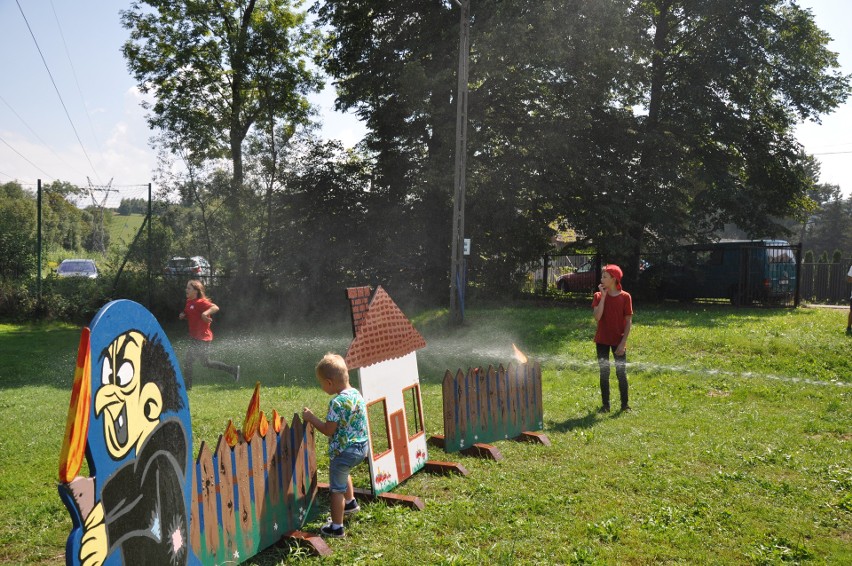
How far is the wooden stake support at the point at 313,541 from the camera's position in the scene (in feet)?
14.1

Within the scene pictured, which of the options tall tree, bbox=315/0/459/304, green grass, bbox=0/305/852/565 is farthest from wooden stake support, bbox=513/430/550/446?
tall tree, bbox=315/0/459/304

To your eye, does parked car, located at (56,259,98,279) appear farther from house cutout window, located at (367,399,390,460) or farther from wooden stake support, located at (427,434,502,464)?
wooden stake support, located at (427,434,502,464)

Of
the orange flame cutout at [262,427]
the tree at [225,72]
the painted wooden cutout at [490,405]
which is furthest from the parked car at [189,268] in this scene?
the orange flame cutout at [262,427]

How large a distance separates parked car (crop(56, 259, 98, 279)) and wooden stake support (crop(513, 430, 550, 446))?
17.3 meters

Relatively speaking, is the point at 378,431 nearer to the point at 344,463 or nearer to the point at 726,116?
the point at 344,463

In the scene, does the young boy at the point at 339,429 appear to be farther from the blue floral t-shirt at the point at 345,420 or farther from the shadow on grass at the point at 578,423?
the shadow on grass at the point at 578,423

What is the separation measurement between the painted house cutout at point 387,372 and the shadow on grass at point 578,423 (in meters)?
2.32

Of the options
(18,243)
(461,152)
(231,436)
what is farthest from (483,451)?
(18,243)

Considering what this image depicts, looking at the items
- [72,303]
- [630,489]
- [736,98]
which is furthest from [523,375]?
[736,98]

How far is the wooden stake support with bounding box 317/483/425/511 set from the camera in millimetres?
5156

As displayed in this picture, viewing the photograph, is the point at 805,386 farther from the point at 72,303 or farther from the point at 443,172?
the point at 72,303

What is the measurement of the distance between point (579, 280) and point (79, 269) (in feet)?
57.2

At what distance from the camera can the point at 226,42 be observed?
78.5 ft

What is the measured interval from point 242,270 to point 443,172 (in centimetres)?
749
